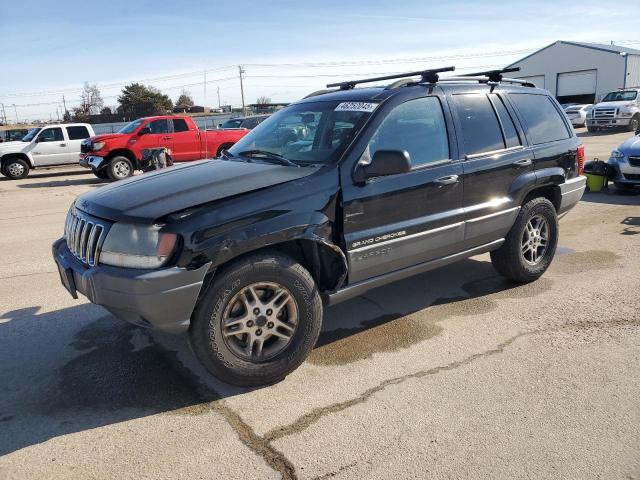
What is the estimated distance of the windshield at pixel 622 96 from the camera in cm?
2630

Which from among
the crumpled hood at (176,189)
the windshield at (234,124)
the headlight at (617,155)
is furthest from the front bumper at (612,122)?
the crumpled hood at (176,189)

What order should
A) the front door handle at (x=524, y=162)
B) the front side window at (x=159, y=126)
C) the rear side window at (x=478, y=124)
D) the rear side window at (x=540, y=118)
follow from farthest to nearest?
1. the front side window at (x=159, y=126)
2. the rear side window at (x=540, y=118)
3. the front door handle at (x=524, y=162)
4. the rear side window at (x=478, y=124)

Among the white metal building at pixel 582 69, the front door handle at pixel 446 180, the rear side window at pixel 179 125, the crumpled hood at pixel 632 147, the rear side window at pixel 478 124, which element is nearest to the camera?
the front door handle at pixel 446 180

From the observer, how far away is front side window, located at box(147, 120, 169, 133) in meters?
16.1

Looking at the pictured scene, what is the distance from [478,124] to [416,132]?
76 cm

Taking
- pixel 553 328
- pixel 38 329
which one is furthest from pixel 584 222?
pixel 38 329

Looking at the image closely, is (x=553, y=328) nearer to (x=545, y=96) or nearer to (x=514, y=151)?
(x=514, y=151)

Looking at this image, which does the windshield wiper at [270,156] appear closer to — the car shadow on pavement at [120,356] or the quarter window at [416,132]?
the quarter window at [416,132]

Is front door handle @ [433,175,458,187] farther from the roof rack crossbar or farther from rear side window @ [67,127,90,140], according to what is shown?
rear side window @ [67,127,90,140]

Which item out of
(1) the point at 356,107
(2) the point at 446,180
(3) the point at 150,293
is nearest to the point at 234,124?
(1) the point at 356,107

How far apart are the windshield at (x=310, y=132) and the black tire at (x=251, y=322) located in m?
0.90

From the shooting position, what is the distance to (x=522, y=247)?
498 cm

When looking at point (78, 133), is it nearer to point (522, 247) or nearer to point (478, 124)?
point (478, 124)

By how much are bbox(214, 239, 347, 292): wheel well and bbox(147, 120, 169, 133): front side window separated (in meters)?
13.9
